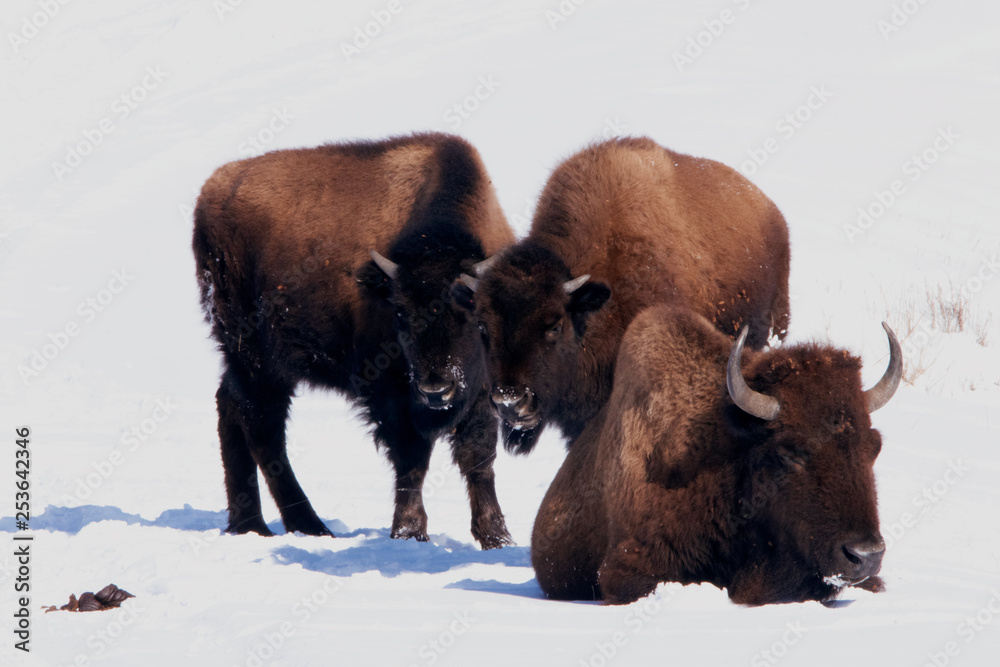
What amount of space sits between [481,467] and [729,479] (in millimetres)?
3324

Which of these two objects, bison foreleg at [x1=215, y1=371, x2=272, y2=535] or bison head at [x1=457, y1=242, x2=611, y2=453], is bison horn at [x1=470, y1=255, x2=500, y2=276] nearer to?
bison head at [x1=457, y1=242, x2=611, y2=453]

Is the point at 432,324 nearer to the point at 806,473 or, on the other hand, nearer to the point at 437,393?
the point at 437,393

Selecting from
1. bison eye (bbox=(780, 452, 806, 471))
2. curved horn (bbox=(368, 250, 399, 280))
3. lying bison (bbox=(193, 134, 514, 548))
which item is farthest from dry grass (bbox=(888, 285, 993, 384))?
bison eye (bbox=(780, 452, 806, 471))

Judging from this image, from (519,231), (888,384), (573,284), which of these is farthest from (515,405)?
(519,231)

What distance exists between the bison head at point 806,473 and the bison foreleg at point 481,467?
10.3ft

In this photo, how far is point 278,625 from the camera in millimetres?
4305

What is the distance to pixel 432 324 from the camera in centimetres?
746

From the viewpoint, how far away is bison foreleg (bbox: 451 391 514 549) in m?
Answer: 7.85

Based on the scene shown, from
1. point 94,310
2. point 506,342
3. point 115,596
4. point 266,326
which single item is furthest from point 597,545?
point 94,310

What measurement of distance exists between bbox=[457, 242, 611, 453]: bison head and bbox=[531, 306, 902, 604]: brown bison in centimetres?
82

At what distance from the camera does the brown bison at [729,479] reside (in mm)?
4672

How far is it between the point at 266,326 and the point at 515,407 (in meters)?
3.39

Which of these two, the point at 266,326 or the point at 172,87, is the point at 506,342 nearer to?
the point at 266,326

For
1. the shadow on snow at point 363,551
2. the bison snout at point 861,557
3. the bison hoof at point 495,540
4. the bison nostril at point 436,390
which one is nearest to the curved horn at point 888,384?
the bison snout at point 861,557
